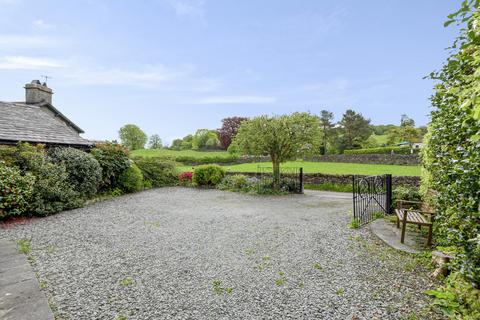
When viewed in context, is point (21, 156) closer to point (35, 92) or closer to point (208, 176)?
Answer: point (208, 176)

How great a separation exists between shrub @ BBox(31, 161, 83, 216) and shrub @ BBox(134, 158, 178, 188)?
575 cm

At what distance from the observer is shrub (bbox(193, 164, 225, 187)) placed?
14922 mm

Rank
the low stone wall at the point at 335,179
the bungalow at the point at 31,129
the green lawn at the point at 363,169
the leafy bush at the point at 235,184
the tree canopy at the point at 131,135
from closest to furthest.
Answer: the bungalow at the point at 31,129 < the low stone wall at the point at 335,179 < the leafy bush at the point at 235,184 < the green lawn at the point at 363,169 < the tree canopy at the point at 131,135

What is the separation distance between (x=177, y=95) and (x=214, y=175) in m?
12.5

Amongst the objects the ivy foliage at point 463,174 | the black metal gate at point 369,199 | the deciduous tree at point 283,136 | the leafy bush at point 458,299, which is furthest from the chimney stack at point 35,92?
the leafy bush at point 458,299

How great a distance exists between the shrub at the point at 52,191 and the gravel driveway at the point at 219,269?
2.39 feet

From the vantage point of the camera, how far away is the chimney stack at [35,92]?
639 inches

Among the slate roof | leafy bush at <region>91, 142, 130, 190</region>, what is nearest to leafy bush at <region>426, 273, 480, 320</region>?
leafy bush at <region>91, 142, 130, 190</region>

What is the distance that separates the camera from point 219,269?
12.9 ft

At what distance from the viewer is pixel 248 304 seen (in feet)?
9.63

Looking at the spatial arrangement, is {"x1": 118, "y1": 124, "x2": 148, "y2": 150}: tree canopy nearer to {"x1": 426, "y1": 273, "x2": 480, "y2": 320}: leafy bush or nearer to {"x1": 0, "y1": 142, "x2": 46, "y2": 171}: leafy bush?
{"x1": 0, "y1": 142, "x2": 46, "y2": 171}: leafy bush

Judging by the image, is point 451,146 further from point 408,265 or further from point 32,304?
point 32,304

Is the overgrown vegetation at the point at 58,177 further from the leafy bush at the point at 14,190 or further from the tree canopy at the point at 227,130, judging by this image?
the tree canopy at the point at 227,130

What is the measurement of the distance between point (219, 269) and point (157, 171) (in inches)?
490
